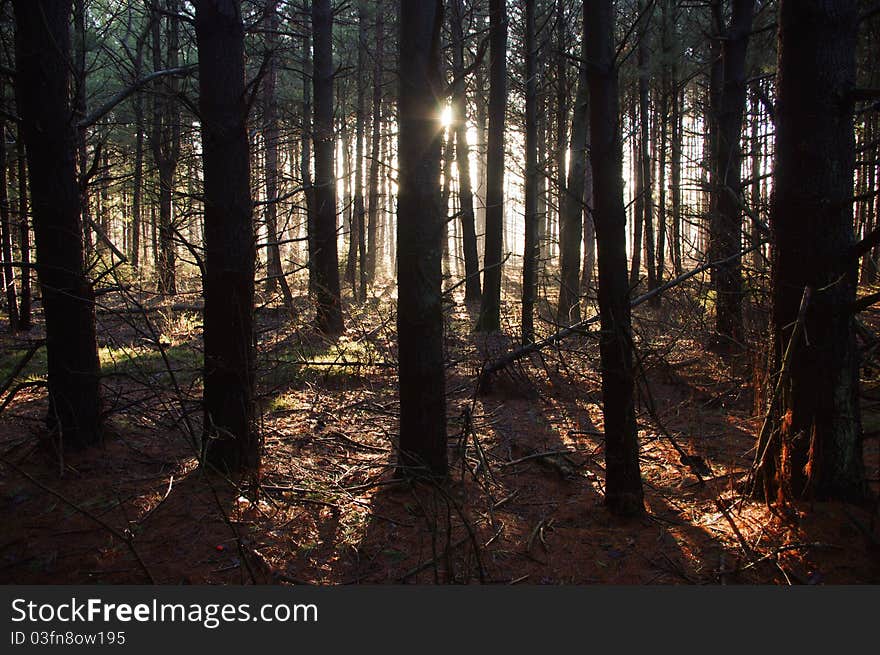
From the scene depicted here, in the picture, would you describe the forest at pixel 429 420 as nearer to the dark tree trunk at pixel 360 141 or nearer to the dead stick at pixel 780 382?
the dead stick at pixel 780 382

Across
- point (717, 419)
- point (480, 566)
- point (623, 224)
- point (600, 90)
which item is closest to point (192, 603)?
point (480, 566)

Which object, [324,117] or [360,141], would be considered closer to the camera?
[324,117]

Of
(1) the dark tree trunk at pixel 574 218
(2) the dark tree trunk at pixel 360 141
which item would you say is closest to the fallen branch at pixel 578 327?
(2) the dark tree trunk at pixel 360 141

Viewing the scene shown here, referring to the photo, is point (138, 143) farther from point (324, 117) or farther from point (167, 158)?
point (324, 117)

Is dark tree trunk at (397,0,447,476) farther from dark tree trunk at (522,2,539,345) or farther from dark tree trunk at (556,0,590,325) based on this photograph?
dark tree trunk at (556,0,590,325)

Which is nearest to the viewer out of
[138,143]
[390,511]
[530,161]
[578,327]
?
[578,327]

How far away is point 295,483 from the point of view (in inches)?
202

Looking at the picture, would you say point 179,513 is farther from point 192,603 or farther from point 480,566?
point 480,566

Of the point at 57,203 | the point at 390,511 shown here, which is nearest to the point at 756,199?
the point at 390,511

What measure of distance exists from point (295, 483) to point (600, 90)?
3.87m

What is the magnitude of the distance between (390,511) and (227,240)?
2.53m

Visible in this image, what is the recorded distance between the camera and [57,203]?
17.0 ft

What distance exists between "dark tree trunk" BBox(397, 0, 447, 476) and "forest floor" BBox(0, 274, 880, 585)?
0.99 ft

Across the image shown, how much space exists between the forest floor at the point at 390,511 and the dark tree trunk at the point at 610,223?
23 centimetres
